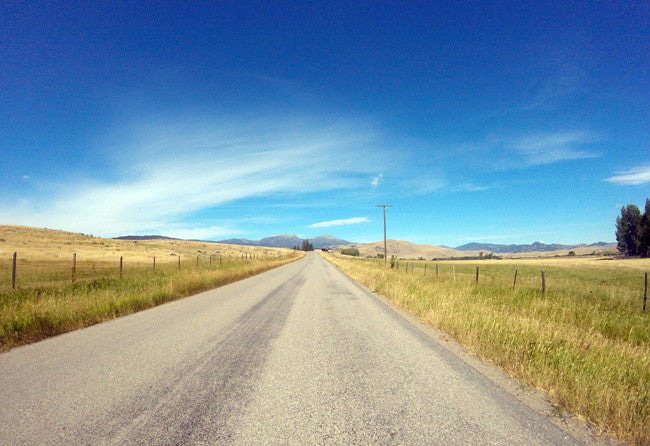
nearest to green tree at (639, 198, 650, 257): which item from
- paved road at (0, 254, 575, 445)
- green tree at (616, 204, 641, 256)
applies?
green tree at (616, 204, 641, 256)

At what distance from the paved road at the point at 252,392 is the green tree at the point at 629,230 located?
108 metres

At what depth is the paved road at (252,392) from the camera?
2.75 metres

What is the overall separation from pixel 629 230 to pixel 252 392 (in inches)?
4549

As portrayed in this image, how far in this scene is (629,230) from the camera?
80438mm

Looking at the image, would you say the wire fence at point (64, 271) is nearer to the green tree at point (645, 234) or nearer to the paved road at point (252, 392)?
the paved road at point (252, 392)

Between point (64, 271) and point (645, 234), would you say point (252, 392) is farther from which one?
point (645, 234)

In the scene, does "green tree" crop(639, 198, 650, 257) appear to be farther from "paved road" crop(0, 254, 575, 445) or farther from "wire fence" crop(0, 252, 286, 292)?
"paved road" crop(0, 254, 575, 445)

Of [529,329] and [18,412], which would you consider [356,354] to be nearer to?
[529,329]

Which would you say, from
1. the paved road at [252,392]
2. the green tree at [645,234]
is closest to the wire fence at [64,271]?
the paved road at [252,392]

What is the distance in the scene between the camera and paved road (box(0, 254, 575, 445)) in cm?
275

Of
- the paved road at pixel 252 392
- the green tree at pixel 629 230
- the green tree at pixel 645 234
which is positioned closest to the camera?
the paved road at pixel 252 392

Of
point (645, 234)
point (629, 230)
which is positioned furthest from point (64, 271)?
point (629, 230)

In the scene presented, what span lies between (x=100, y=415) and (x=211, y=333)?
3.35m

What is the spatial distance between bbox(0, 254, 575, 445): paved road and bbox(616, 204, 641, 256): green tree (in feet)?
354
